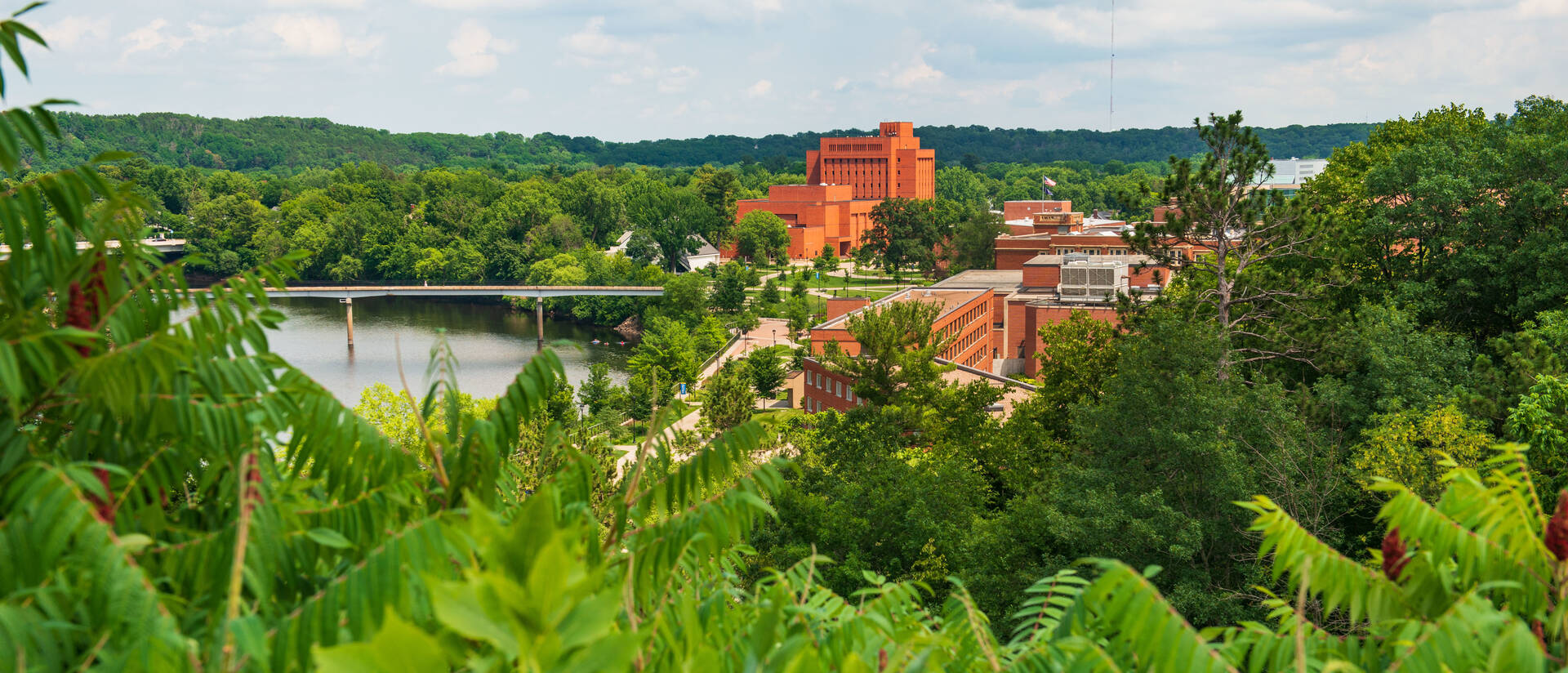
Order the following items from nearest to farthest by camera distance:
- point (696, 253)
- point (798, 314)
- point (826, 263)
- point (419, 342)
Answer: point (419, 342) < point (798, 314) < point (826, 263) < point (696, 253)

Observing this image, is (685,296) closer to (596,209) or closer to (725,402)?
(725,402)

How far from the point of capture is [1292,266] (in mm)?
33562

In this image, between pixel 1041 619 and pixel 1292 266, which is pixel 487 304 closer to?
pixel 1292 266

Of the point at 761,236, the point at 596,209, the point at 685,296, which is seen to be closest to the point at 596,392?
the point at 685,296

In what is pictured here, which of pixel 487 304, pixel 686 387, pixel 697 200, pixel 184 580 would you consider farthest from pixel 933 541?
pixel 697 200

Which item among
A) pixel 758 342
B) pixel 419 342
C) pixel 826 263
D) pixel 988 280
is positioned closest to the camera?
pixel 419 342

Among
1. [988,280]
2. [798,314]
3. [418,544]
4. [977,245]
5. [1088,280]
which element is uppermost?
[418,544]

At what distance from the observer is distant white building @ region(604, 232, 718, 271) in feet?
433

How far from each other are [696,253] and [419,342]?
185ft

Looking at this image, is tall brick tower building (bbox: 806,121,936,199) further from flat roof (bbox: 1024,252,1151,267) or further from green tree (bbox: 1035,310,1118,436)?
green tree (bbox: 1035,310,1118,436)

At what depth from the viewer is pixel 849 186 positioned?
16475cm

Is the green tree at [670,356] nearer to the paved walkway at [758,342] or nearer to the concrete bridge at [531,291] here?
the paved walkway at [758,342]

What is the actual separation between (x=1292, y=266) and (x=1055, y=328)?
8723 mm

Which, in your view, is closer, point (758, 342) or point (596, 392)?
point (596, 392)
